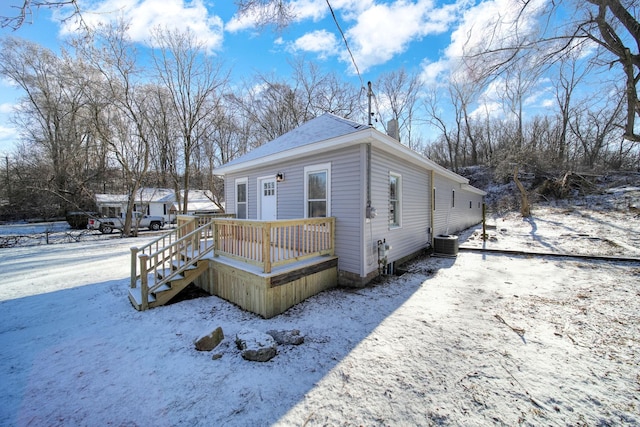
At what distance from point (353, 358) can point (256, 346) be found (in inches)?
45.6

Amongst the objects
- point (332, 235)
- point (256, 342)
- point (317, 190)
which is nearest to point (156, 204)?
point (317, 190)

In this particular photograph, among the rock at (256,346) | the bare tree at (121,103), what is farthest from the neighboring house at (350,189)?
the bare tree at (121,103)

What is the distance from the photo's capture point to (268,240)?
13.1 ft

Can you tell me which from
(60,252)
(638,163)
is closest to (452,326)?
(60,252)

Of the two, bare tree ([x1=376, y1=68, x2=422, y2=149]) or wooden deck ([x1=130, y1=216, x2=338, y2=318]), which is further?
bare tree ([x1=376, y1=68, x2=422, y2=149])

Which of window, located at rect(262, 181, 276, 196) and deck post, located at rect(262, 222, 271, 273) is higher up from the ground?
window, located at rect(262, 181, 276, 196)

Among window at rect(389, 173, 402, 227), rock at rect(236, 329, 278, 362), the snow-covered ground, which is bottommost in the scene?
the snow-covered ground

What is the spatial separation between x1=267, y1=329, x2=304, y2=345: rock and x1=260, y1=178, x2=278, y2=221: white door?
3945 mm

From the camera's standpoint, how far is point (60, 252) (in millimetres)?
9812

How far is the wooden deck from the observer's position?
4.05 meters

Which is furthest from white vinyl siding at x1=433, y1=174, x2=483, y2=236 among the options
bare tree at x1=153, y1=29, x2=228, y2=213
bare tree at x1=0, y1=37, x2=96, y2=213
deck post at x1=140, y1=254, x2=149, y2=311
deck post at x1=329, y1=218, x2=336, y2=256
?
bare tree at x1=0, y1=37, x2=96, y2=213

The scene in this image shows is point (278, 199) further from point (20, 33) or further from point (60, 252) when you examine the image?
point (60, 252)

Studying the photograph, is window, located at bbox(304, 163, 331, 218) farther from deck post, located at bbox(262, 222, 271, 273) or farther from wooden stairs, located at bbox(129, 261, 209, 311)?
wooden stairs, located at bbox(129, 261, 209, 311)

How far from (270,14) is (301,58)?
641 inches
